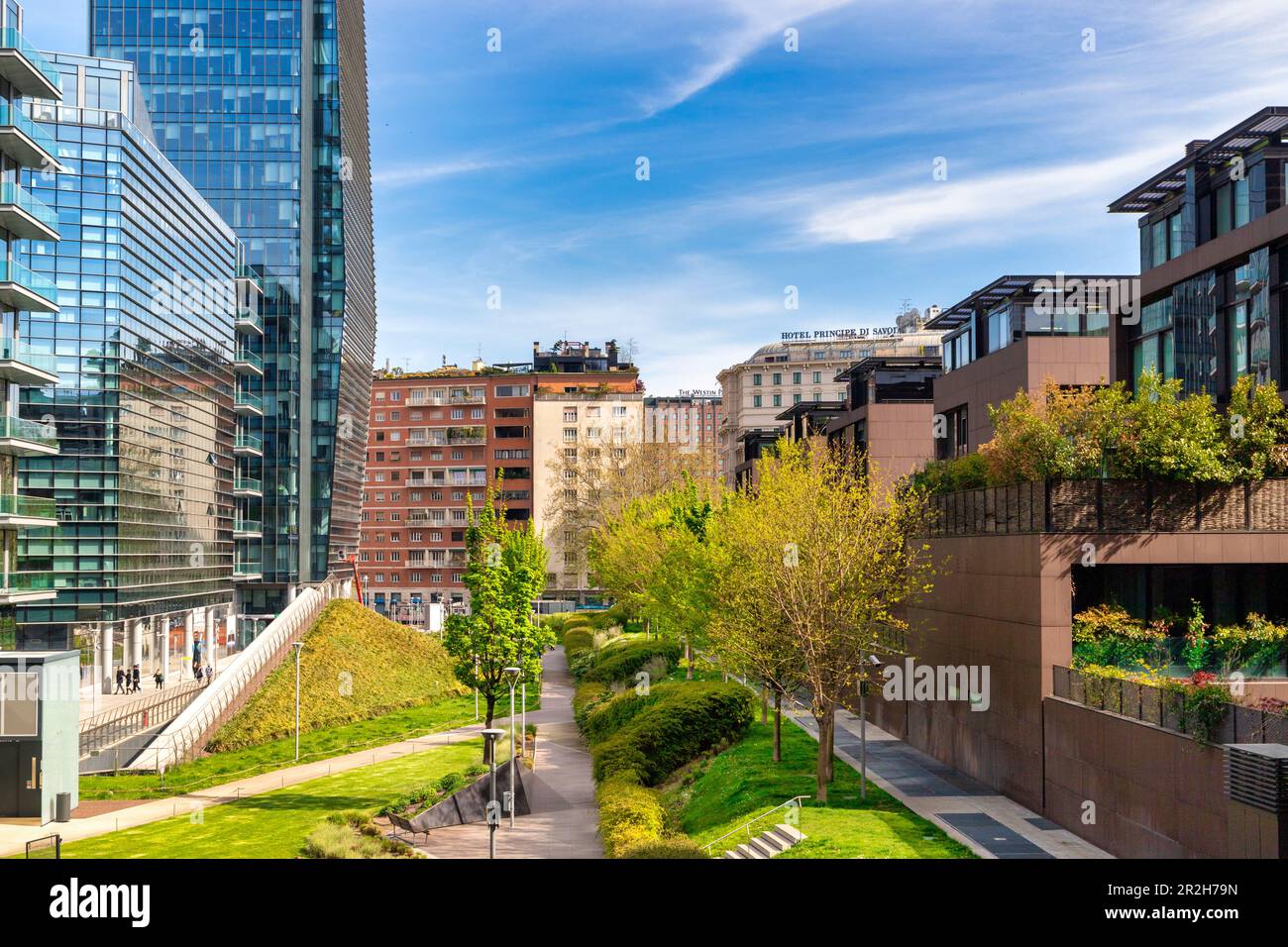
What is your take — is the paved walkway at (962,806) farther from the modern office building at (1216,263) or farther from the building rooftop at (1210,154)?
the building rooftop at (1210,154)

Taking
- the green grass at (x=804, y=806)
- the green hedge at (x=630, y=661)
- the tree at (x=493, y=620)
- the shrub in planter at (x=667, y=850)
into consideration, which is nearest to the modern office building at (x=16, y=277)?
the tree at (x=493, y=620)

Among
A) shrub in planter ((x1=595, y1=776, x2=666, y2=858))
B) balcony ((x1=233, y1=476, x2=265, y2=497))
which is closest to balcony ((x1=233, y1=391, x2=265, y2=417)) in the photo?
balcony ((x1=233, y1=476, x2=265, y2=497))

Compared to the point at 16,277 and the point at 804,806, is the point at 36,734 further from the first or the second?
the point at 804,806

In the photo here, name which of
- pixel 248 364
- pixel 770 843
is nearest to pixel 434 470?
pixel 248 364

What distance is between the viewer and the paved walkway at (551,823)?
2934 centimetres

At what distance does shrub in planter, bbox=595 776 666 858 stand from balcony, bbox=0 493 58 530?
24.3 meters

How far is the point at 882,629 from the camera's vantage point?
116 ft

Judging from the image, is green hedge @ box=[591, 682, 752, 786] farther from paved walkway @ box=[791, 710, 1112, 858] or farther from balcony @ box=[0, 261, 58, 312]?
balcony @ box=[0, 261, 58, 312]

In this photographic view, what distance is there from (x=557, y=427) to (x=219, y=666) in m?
70.7

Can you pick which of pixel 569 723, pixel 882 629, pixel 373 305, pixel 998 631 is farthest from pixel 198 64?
pixel 998 631
